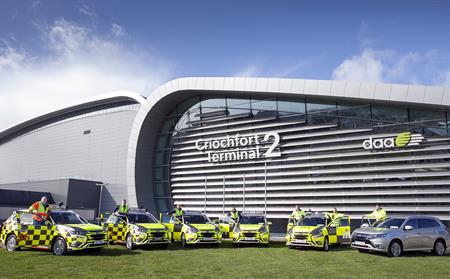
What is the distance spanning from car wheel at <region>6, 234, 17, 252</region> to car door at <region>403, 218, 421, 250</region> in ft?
40.4

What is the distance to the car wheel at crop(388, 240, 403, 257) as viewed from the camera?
13.2m

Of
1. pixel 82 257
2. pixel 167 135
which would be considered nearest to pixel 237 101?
pixel 167 135

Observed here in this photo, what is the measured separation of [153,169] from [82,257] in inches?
944

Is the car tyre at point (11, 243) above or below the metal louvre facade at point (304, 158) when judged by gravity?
below

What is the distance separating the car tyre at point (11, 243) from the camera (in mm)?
12820

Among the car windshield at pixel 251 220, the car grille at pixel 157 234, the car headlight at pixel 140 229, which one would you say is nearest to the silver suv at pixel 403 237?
the car windshield at pixel 251 220

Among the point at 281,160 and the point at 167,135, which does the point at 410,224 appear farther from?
the point at 167,135

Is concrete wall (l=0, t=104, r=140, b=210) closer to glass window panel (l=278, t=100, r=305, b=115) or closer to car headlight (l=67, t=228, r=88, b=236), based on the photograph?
glass window panel (l=278, t=100, r=305, b=115)

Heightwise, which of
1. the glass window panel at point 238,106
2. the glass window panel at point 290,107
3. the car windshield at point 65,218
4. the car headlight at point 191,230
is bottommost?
the car headlight at point 191,230

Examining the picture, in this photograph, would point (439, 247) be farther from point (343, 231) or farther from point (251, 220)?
point (251, 220)

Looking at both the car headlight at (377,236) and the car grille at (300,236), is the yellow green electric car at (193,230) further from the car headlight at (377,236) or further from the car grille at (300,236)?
the car headlight at (377,236)

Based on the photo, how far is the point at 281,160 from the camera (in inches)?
1107

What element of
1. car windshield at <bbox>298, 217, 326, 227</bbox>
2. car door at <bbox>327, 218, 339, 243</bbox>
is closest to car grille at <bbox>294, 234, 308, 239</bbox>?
car windshield at <bbox>298, 217, 326, 227</bbox>

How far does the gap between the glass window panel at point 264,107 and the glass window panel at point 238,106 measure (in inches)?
19.3
